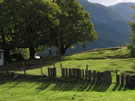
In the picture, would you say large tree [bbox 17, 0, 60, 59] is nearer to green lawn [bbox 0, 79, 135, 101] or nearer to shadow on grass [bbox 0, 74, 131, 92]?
shadow on grass [bbox 0, 74, 131, 92]

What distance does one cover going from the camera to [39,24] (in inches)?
1863

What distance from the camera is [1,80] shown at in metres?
27.1

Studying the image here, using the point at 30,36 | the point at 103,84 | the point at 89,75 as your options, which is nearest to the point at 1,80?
the point at 89,75

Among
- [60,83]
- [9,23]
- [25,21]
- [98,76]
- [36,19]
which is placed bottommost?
[60,83]

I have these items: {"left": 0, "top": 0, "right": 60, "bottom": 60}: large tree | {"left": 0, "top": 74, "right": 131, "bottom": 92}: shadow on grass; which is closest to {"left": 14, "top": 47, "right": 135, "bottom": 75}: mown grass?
{"left": 0, "top": 74, "right": 131, "bottom": 92}: shadow on grass

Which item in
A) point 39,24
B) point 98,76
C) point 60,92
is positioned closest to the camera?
point 60,92

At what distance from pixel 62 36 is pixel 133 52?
25171mm

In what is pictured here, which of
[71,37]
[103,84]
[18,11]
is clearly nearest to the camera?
[103,84]

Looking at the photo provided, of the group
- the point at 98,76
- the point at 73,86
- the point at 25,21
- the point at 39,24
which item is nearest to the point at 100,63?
the point at 98,76

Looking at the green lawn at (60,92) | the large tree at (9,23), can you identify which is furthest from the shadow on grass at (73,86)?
the large tree at (9,23)

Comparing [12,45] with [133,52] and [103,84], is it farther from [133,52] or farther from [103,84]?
[103,84]

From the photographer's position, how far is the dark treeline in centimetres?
4384

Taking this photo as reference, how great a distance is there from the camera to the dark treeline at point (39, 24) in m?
43.8

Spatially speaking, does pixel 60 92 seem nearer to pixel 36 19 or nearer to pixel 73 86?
pixel 73 86
